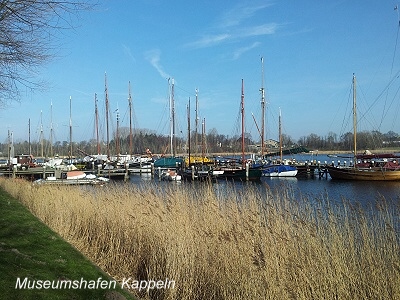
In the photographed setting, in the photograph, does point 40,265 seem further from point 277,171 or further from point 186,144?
point 186,144

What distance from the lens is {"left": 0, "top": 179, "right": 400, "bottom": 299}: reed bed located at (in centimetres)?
462

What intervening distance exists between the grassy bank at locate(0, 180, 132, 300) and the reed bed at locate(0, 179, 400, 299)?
0.87m

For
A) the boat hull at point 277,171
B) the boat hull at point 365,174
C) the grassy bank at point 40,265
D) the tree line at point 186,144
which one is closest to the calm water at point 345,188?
the boat hull at point 365,174

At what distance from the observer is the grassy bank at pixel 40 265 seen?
172 inches

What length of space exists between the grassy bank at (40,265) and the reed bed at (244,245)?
0.87 m

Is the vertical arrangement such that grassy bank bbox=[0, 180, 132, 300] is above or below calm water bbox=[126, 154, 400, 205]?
A: above

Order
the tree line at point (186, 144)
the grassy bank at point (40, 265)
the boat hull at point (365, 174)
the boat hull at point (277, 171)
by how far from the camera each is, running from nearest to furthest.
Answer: the grassy bank at point (40, 265)
the boat hull at point (365, 174)
the boat hull at point (277, 171)
the tree line at point (186, 144)

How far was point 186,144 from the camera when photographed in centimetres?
6034

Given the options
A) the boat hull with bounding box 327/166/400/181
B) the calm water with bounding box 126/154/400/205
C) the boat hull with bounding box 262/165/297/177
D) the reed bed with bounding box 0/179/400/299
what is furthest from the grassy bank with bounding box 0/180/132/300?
the boat hull with bounding box 262/165/297/177

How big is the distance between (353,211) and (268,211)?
1.29m

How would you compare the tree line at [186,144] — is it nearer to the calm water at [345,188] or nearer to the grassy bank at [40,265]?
the calm water at [345,188]

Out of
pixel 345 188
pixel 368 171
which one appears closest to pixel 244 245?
pixel 345 188

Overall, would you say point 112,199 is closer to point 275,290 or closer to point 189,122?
point 275,290

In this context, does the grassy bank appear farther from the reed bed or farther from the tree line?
the tree line
